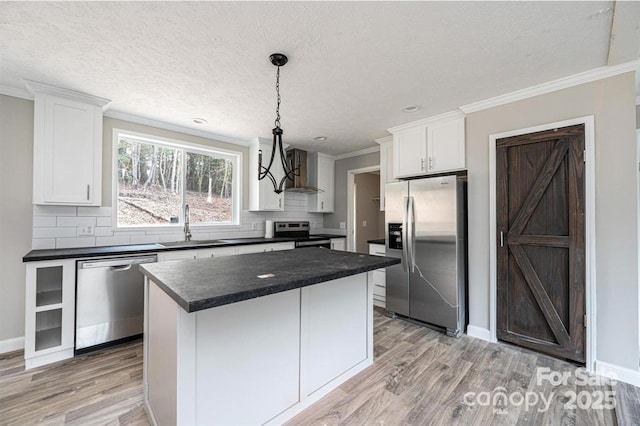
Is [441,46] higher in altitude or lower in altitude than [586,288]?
higher

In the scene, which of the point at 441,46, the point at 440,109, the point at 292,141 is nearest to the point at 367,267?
the point at 441,46

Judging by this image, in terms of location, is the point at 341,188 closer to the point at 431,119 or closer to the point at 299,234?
the point at 299,234

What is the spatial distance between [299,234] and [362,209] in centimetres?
153

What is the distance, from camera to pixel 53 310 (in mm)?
2412

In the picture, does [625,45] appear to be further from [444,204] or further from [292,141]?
[292,141]

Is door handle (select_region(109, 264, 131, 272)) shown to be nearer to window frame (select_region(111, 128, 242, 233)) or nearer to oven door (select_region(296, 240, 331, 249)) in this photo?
window frame (select_region(111, 128, 242, 233))

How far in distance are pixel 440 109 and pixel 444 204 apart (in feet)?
3.48

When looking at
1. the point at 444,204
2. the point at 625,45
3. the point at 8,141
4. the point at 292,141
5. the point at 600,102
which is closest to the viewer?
the point at 625,45

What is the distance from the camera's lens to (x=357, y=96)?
271cm

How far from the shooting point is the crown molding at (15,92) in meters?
2.53

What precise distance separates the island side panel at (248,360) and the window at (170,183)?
2.60 metres

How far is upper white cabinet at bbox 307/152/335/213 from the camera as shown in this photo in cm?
499

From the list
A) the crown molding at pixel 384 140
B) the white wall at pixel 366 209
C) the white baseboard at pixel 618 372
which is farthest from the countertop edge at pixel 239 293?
the white wall at pixel 366 209

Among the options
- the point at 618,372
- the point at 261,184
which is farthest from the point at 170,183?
the point at 618,372
